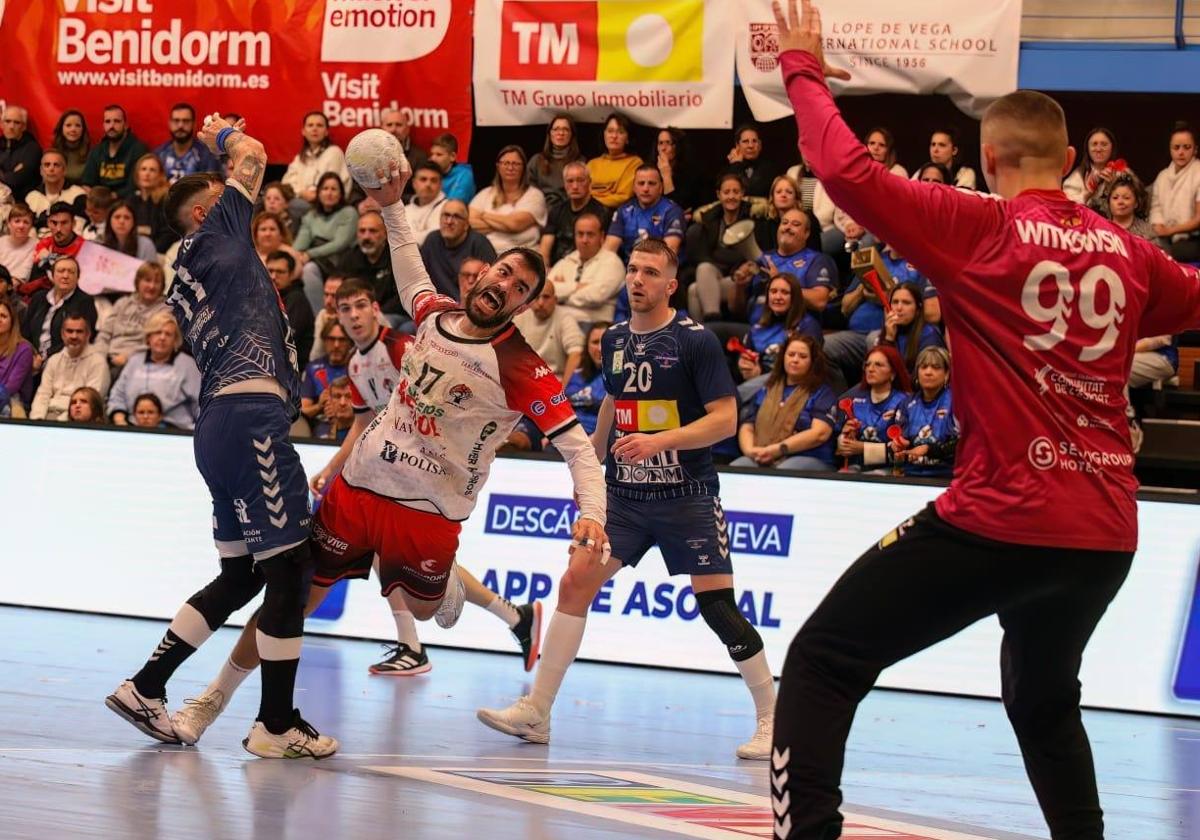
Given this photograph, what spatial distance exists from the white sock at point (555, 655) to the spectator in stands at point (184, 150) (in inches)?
388

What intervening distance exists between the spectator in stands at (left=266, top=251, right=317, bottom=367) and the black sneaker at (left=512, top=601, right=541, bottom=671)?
560 cm

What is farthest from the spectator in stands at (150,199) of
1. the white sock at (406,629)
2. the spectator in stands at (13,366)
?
the white sock at (406,629)

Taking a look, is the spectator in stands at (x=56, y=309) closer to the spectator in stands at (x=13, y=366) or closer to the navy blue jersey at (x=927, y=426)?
the spectator in stands at (x=13, y=366)

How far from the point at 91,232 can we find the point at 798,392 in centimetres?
784

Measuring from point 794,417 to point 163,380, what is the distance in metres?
5.35

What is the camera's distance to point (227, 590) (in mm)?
6375

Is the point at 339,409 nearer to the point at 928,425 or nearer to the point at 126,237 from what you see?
the point at 126,237

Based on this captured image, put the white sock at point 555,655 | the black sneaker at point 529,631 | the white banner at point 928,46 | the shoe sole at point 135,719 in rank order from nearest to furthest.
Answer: the shoe sole at point 135,719
the white sock at point 555,655
the black sneaker at point 529,631
the white banner at point 928,46

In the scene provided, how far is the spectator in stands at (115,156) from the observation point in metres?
16.2

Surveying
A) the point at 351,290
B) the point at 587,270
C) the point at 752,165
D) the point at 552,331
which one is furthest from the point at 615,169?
the point at 351,290

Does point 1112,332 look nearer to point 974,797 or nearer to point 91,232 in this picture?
point 974,797

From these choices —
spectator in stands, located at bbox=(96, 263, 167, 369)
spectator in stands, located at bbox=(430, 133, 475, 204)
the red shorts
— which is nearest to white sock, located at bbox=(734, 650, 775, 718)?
the red shorts

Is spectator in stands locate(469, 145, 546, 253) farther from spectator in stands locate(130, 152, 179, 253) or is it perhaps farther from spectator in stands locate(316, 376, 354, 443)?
spectator in stands locate(130, 152, 179, 253)

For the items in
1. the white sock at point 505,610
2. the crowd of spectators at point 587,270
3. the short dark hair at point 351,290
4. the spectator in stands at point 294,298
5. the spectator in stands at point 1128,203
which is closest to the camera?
the short dark hair at point 351,290
